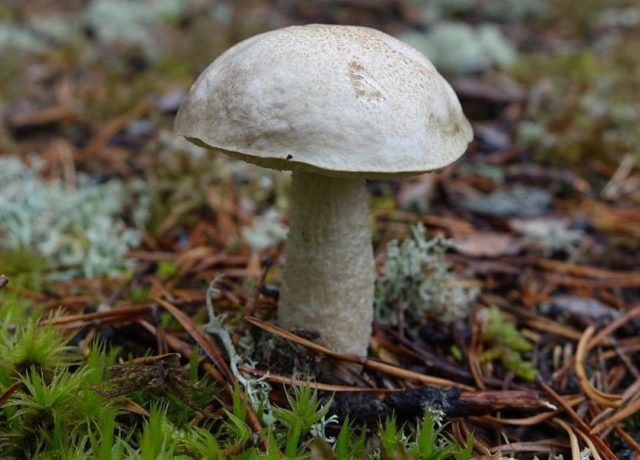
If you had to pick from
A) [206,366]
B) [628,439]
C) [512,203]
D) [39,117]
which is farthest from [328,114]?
[39,117]

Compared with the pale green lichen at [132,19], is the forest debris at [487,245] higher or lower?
lower

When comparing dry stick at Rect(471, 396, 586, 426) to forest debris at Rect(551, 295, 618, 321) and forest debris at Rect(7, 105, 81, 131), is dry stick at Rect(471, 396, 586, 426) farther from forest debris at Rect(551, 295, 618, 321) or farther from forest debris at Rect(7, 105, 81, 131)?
forest debris at Rect(7, 105, 81, 131)

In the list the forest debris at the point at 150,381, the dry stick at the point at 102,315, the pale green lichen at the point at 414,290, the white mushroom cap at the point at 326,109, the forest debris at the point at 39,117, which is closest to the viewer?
the white mushroom cap at the point at 326,109

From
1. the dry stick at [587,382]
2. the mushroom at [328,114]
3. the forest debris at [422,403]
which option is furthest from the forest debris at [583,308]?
the mushroom at [328,114]

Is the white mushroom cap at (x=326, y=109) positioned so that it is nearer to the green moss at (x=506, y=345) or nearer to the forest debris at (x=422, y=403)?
the forest debris at (x=422, y=403)

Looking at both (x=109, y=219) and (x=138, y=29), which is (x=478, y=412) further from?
(x=138, y=29)

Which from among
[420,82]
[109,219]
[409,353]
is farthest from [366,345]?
[109,219]

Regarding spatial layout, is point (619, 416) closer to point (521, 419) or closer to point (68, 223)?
point (521, 419)
